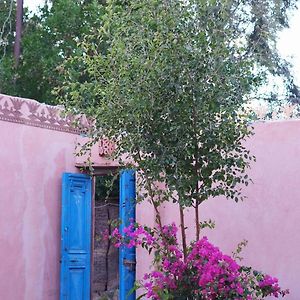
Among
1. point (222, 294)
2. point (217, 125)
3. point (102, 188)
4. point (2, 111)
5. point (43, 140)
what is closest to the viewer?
point (222, 294)

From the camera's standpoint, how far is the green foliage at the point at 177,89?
4.95 m

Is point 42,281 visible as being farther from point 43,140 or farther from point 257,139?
point 257,139

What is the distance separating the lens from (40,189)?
7328 millimetres

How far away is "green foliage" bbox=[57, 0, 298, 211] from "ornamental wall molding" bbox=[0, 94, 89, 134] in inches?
71.0

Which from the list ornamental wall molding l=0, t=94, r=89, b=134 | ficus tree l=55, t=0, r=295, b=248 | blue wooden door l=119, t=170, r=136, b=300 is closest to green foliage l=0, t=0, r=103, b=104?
ornamental wall molding l=0, t=94, r=89, b=134

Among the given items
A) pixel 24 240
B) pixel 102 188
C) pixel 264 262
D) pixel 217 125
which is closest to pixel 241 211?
pixel 264 262

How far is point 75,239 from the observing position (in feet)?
24.5

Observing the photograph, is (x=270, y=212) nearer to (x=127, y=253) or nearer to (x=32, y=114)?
(x=127, y=253)

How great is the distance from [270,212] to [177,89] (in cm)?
212

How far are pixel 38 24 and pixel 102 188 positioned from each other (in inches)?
124

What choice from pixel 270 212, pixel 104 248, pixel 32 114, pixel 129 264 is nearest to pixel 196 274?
pixel 270 212

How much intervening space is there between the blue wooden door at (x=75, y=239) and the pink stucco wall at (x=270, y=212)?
1.55 m

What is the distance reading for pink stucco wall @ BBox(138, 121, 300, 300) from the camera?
6.31 m

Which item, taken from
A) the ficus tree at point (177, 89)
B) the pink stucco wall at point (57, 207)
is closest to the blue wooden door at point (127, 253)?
the pink stucco wall at point (57, 207)
